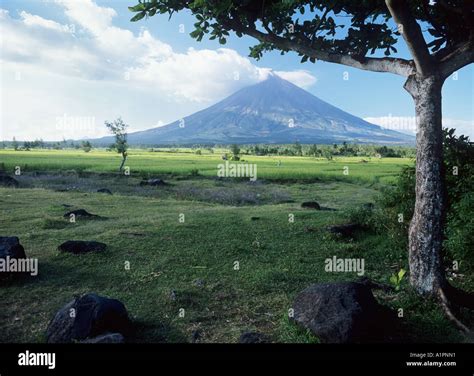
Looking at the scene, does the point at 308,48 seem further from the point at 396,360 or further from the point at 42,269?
the point at 42,269

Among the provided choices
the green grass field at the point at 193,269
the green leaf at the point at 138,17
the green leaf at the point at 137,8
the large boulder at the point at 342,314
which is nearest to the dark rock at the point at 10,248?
the green grass field at the point at 193,269

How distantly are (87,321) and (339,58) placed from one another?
8.29 m

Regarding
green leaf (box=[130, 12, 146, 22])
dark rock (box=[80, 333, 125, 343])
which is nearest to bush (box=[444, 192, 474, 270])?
dark rock (box=[80, 333, 125, 343])

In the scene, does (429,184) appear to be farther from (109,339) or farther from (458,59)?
(109,339)

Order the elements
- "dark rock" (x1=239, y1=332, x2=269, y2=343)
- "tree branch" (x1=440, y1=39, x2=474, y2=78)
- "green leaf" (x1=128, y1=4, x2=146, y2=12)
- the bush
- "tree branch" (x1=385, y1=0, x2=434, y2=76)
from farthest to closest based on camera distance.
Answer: "green leaf" (x1=128, y1=4, x2=146, y2=12) < the bush < "tree branch" (x1=440, y1=39, x2=474, y2=78) < "tree branch" (x1=385, y1=0, x2=434, y2=76) < "dark rock" (x1=239, y1=332, x2=269, y2=343)

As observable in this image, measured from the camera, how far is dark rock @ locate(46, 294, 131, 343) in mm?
7816

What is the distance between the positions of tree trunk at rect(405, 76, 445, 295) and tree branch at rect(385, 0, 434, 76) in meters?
0.28

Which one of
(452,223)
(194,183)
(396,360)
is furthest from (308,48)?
(194,183)

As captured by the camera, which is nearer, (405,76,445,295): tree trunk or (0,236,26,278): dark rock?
(405,76,445,295): tree trunk

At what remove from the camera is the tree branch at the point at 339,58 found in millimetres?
9708

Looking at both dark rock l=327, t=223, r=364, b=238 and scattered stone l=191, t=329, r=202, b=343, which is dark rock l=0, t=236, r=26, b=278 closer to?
scattered stone l=191, t=329, r=202, b=343

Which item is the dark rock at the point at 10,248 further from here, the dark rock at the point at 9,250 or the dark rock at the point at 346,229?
the dark rock at the point at 346,229

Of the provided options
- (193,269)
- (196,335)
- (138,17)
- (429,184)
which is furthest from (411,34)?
(193,269)

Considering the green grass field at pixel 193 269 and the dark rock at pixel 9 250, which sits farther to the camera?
the dark rock at pixel 9 250
